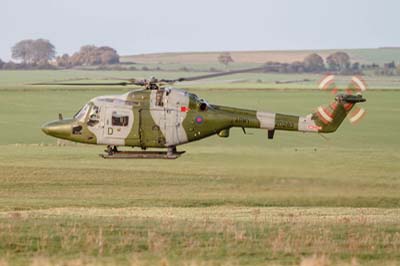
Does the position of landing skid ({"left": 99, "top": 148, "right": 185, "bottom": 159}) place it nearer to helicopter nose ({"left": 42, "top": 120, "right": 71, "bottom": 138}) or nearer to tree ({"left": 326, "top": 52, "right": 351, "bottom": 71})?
helicopter nose ({"left": 42, "top": 120, "right": 71, "bottom": 138})

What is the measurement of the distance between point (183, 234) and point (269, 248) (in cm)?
220


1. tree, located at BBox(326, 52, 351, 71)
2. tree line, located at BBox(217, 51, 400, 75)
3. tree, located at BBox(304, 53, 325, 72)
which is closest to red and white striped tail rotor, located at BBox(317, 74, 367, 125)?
tree line, located at BBox(217, 51, 400, 75)

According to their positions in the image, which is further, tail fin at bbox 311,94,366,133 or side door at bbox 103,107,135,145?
side door at bbox 103,107,135,145

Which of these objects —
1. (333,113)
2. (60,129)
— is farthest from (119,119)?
(333,113)

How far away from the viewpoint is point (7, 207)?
121 feet

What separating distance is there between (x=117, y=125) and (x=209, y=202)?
18.3ft

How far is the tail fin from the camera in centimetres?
3506

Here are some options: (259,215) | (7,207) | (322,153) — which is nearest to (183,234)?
(259,215)

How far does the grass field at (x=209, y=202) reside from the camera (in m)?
22.1

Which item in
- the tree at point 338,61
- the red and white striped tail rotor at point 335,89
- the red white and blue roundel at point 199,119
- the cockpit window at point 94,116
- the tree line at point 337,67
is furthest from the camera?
the tree at point 338,61

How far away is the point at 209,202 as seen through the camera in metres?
39.7

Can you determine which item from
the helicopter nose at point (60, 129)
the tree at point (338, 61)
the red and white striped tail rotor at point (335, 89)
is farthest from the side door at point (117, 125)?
the tree at point (338, 61)

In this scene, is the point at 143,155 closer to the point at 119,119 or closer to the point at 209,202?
the point at 119,119

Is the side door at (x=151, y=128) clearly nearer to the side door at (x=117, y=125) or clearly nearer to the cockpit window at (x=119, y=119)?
the side door at (x=117, y=125)
